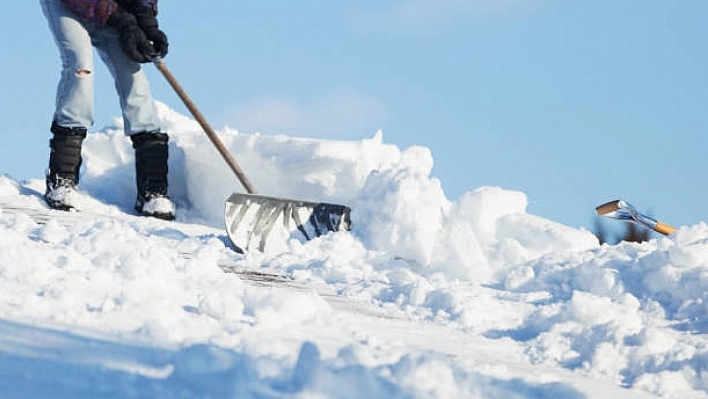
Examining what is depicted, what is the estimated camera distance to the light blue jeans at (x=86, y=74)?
568cm

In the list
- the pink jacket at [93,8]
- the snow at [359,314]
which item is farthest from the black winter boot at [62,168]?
the pink jacket at [93,8]

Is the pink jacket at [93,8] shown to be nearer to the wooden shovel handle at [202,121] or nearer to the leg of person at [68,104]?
the leg of person at [68,104]

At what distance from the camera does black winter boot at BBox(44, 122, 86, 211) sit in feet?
19.1

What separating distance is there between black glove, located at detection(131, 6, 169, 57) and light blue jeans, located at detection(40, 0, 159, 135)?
19 cm

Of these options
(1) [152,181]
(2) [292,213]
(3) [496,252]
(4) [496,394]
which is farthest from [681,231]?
(1) [152,181]

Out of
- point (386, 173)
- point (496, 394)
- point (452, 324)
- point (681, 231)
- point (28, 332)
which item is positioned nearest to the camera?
point (496, 394)

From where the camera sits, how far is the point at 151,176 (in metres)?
6.14

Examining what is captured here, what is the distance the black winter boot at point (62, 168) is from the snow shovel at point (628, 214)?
3493 mm

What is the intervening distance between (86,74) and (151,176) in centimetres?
86

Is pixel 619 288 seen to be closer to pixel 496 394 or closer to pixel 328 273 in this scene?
pixel 328 273

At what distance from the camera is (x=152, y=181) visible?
242 inches

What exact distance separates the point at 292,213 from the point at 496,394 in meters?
3.18

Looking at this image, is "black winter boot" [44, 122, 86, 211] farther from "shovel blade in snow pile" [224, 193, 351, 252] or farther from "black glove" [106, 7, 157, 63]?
"shovel blade in snow pile" [224, 193, 351, 252]

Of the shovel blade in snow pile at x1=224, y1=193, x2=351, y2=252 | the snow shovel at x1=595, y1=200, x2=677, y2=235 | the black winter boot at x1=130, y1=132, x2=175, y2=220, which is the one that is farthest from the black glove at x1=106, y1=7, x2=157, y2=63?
the snow shovel at x1=595, y1=200, x2=677, y2=235
